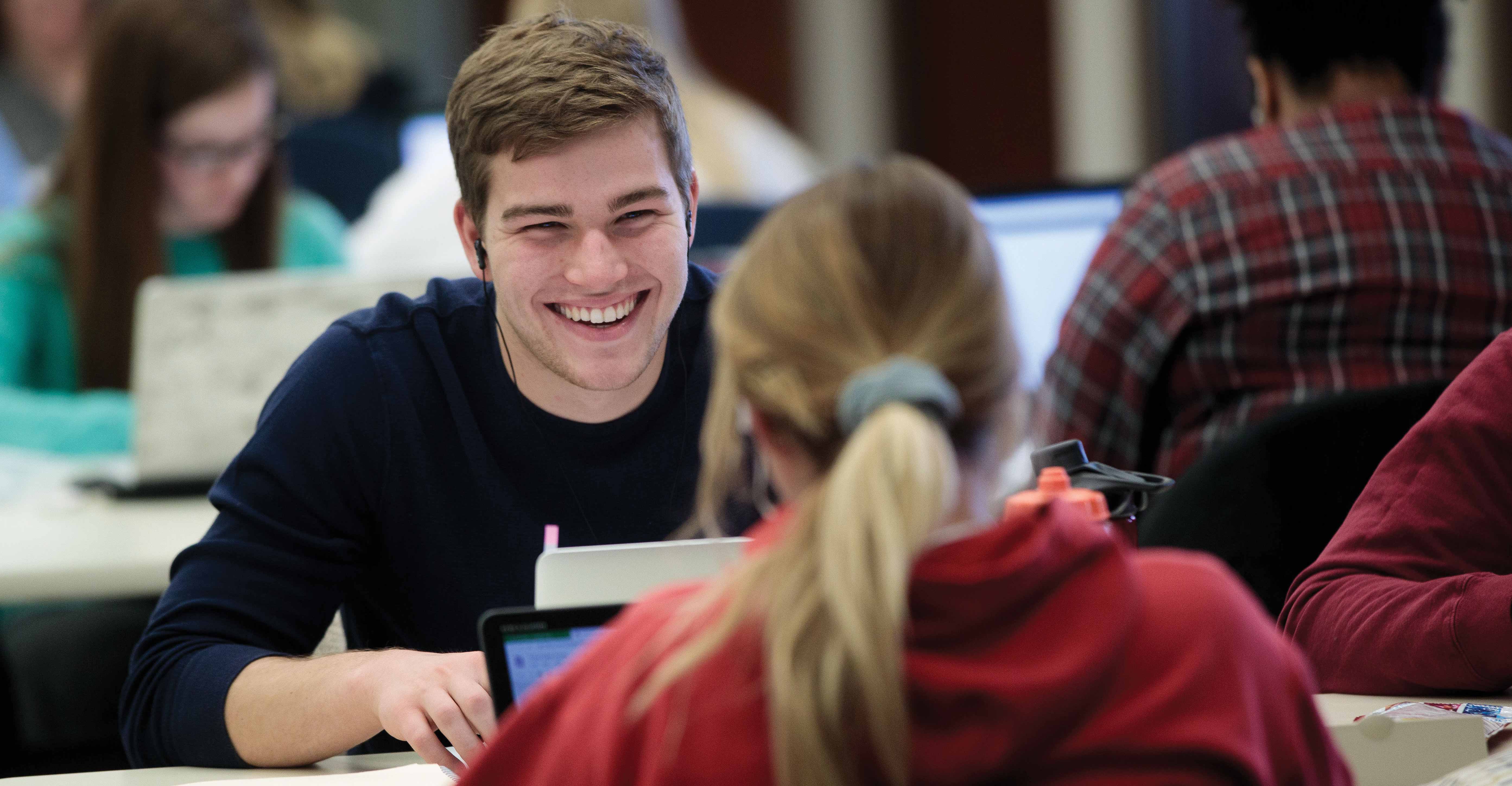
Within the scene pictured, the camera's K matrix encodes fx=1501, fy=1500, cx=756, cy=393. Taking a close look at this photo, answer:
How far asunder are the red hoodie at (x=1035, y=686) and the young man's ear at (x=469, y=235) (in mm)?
716

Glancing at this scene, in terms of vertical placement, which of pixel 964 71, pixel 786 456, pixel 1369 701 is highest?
pixel 964 71

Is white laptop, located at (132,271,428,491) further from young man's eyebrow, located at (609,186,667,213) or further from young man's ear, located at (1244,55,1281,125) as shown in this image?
young man's ear, located at (1244,55,1281,125)

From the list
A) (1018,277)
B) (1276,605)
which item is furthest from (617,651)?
(1018,277)

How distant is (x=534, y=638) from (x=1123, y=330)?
1.31 meters

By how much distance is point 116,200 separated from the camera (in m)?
2.69

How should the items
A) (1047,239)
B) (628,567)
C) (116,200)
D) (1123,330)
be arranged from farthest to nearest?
(116,200)
(1047,239)
(1123,330)
(628,567)

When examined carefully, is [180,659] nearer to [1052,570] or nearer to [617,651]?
[617,651]

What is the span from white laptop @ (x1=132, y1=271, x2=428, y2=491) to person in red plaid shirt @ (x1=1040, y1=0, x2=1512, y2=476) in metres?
1.12

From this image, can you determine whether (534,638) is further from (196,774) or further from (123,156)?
(123,156)

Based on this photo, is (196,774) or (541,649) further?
(196,774)

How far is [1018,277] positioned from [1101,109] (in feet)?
6.98

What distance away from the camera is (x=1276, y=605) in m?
1.45

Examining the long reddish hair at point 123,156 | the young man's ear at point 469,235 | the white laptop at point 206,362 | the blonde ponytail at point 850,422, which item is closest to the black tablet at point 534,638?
the blonde ponytail at point 850,422

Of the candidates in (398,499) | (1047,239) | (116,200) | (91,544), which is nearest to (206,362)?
(91,544)
